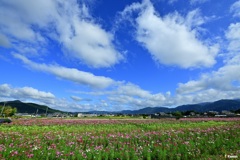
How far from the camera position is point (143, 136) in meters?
13.6

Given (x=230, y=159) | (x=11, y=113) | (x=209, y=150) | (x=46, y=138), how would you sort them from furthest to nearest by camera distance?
(x=11, y=113) → (x=46, y=138) → (x=209, y=150) → (x=230, y=159)

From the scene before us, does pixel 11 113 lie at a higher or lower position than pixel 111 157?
higher

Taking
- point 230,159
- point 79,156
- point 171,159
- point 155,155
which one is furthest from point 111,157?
point 230,159

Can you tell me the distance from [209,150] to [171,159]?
2414mm

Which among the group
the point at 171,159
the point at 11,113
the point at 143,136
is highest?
the point at 11,113

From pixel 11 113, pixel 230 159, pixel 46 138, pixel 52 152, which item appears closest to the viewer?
pixel 230 159

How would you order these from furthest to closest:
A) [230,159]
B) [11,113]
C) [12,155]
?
[11,113]
[12,155]
[230,159]

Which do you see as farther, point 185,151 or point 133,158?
point 185,151

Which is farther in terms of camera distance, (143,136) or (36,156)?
(143,136)

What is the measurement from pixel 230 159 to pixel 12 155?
8215mm

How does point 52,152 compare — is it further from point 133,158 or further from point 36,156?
point 133,158

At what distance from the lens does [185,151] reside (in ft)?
29.7

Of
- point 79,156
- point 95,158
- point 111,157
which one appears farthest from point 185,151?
point 79,156

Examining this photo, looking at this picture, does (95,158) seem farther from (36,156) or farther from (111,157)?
(36,156)
